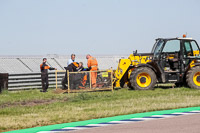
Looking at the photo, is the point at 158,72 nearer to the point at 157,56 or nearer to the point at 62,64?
the point at 157,56

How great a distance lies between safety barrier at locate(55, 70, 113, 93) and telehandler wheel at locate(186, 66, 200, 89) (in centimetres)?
342

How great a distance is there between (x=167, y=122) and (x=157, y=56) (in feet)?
33.0

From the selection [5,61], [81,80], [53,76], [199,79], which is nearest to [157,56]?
[199,79]

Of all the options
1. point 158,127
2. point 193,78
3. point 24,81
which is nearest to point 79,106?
point 158,127

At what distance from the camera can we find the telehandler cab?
20.2m

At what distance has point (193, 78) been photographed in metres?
20.3

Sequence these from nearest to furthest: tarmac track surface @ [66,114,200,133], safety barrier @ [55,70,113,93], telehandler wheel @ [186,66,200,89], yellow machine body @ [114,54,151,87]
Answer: tarmac track surface @ [66,114,200,133] → safety barrier @ [55,70,113,93] → telehandler wheel @ [186,66,200,89] → yellow machine body @ [114,54,151,87]

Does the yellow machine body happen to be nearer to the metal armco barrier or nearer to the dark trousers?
the dark trousers

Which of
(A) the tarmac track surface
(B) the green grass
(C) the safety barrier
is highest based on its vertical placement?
(C) the safety barrier

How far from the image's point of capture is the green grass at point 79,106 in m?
12.0

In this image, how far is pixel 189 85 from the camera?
2020 cm

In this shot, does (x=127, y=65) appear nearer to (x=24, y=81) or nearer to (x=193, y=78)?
(x=193, y=78)

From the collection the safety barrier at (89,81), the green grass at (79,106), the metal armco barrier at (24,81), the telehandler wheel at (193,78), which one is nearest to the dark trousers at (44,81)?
the safety barrier at (89,81)

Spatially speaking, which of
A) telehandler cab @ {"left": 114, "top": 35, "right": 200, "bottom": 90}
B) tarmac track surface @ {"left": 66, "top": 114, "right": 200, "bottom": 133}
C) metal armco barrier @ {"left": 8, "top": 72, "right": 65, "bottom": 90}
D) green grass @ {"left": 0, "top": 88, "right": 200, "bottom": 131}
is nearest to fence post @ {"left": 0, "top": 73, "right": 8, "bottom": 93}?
metal armco barrier @ {"left": 8, "top": 72, "right": 65, "bottom": 90}
